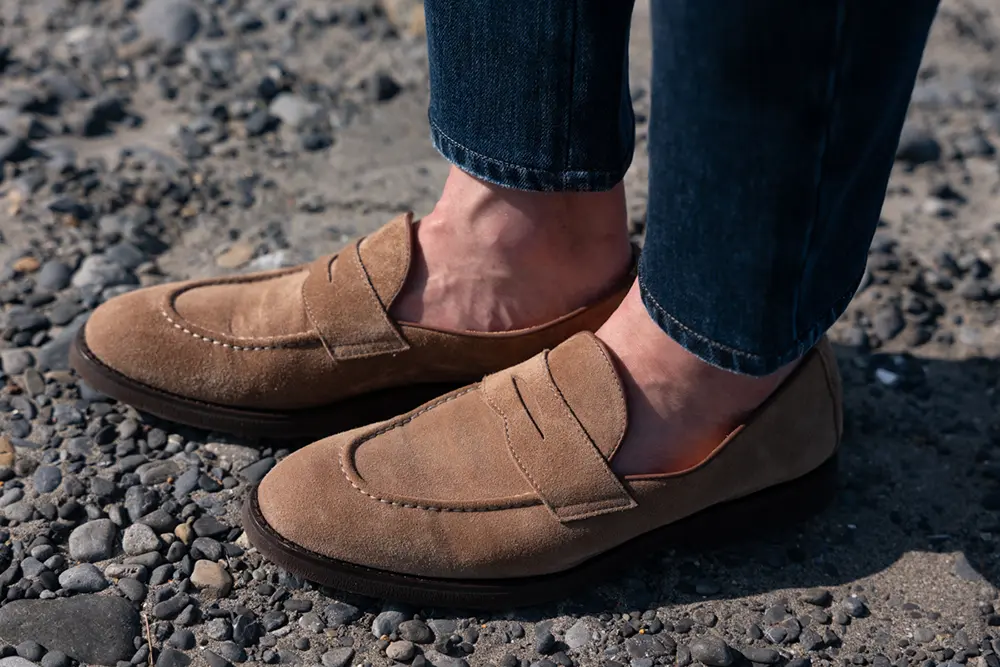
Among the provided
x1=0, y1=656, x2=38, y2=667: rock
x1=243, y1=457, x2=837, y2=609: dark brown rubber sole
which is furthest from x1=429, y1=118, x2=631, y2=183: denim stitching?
x1=0, y1=656, x2=38, y2=667: rock

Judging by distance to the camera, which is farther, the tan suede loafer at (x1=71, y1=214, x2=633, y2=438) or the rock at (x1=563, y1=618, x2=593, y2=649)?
the tan suede loafer at (x1=71, y1=214, x2=633, y2=438)

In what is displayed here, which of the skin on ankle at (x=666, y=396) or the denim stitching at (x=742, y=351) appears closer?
the denim stitching at (x=742, y=351)

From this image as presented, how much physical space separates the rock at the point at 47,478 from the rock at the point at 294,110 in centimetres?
145

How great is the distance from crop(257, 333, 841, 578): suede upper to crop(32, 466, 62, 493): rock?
0.46 meters

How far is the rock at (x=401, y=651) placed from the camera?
156cm

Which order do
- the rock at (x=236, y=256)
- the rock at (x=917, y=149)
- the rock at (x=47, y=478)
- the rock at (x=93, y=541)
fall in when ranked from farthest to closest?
the rock at (x=917, y=149)
the rock at (x=236, y=256)
the rock at (x=47, y=478)
the rock at (x=93, y=541)

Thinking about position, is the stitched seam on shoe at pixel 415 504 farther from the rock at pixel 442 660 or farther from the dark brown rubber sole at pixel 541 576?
the rock at pixel 442 660

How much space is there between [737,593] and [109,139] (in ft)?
7.13

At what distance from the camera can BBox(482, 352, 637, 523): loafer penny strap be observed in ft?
5.10

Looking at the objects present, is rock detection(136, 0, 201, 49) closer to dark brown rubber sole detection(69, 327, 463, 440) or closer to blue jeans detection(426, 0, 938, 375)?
dark brown rubber sole detection(69, 327, 463, 440)

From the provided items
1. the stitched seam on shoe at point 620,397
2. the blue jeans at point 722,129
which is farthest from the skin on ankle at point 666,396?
the blue jeans at point 722,129

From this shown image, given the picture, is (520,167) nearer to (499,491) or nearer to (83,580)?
(499,491)

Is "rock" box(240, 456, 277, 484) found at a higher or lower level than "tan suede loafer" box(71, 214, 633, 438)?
lower

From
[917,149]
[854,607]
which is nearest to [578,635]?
[854,607]
